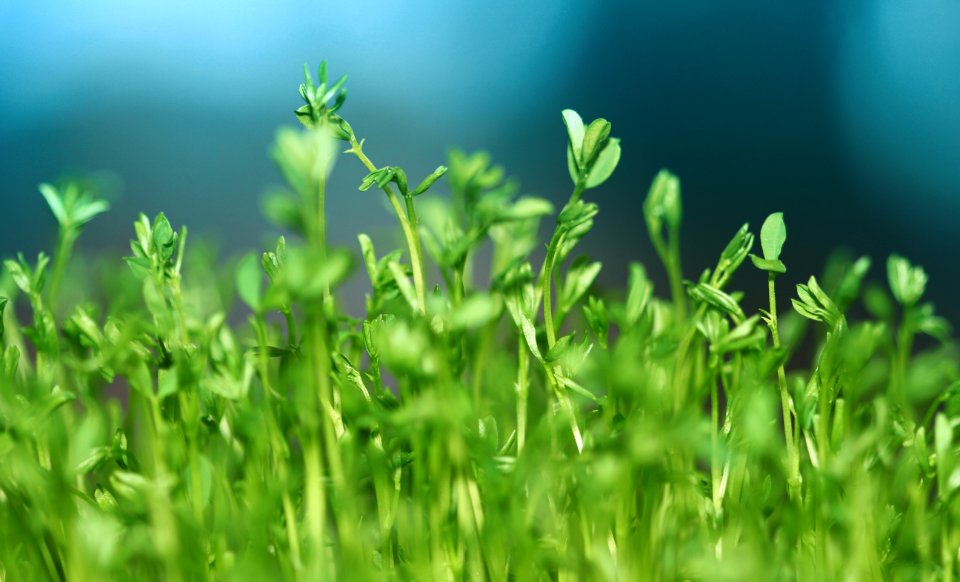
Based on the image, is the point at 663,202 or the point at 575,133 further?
the point at 663,202

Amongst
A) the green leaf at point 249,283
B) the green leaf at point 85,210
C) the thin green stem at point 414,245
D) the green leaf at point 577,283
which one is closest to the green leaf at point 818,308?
the green leaf at point 577,283

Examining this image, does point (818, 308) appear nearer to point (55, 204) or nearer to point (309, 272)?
point (309, 272)

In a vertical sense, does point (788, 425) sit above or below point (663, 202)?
below

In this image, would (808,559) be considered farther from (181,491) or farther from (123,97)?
(123,97)

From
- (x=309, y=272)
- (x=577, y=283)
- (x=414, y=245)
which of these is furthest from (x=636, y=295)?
(x=309, y=272)

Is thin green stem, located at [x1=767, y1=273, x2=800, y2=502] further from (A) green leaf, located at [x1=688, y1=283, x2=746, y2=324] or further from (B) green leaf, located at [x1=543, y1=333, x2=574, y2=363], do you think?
(B) green leaf, located at [x1=543, y1=333, x2=574, y2=363]

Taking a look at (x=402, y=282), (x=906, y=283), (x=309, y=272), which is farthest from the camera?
(x=906, y=283)

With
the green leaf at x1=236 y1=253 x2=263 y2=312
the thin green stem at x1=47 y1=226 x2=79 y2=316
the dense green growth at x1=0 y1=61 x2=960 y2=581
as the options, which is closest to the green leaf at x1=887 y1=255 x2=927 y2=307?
the dense green growth at x1=0 y1=61 x2=960 y2=581

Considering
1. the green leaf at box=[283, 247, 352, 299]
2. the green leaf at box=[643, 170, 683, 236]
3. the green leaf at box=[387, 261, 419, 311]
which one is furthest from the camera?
the green leaf at box=[643, 170, 683, 236]
